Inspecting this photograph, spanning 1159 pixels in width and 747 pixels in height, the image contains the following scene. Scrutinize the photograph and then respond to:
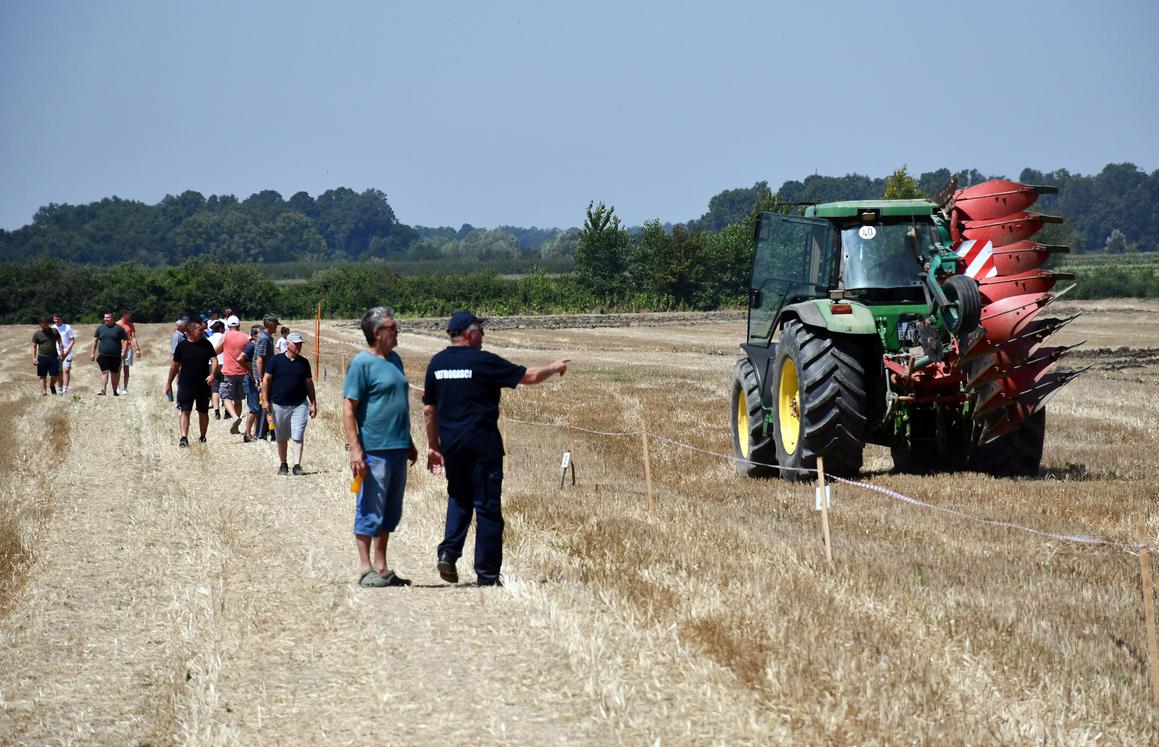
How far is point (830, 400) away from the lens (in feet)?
37.5

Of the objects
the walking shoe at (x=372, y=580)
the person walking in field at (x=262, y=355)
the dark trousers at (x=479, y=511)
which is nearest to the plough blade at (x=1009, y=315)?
the dark trousers at (x=479, y=511)

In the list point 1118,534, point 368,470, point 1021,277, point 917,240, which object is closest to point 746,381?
point 917,240

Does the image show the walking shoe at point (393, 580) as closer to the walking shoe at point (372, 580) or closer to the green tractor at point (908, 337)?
the walking shoe at point (372, 580)

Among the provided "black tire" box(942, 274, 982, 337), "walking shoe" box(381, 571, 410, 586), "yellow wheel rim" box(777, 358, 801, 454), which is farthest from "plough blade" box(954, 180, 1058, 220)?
"walking shoe" box(381, 571, 410, 586)

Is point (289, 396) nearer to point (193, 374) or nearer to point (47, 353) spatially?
point (193, 374)

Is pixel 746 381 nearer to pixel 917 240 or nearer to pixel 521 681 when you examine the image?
pixel 917 240

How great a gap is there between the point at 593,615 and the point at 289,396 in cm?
793

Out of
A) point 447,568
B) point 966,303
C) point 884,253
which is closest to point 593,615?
point 447,568

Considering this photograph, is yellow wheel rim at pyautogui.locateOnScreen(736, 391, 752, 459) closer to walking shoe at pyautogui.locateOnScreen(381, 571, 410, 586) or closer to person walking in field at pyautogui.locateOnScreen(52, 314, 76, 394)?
walking shoe at pyautogui.locateOnScreen(381, 571, 410, 586)

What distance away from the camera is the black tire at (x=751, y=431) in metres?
13.3

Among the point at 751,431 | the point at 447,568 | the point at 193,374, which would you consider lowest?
the point at 447,568

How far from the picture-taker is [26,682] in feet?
21.6

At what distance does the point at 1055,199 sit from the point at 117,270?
115532 mm

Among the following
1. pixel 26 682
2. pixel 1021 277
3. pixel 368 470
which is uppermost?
pixel 1021 277
